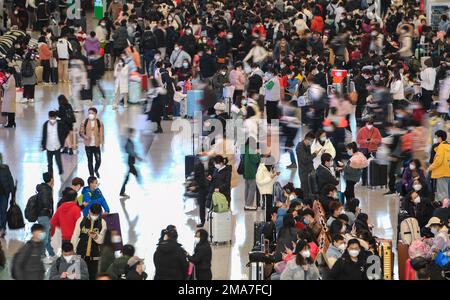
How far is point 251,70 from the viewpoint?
2991 centimetres

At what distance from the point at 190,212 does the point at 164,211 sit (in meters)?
0.42

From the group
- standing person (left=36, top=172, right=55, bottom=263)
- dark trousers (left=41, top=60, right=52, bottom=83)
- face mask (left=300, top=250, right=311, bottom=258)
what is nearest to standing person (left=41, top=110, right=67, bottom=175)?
standing person (left=36, top=172, right=55, bottom=263)

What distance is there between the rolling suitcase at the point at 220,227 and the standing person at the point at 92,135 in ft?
12.4

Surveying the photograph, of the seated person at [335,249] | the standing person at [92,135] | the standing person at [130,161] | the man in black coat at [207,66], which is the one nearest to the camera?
the seated person at [335,249]

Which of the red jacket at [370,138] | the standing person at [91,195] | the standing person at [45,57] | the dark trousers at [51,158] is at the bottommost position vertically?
the standing person at [91,195]

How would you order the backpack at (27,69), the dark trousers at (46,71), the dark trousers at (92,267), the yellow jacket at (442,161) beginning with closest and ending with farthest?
the dark trousers at (92,267) → the yellow jacket at (442,161) → the backpack at (27,69) → the dark trousers at (46,71)

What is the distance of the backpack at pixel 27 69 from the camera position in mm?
29422

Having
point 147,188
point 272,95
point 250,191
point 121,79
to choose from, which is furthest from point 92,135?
point 121,79

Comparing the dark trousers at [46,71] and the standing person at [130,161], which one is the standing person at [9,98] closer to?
the dark trousers at [46,71]

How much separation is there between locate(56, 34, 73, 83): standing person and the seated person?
55.2ft

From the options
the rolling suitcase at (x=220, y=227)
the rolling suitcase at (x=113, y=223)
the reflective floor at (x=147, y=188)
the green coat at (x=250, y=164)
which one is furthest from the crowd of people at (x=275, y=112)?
the rolling suitcase at (x=220, y=227)

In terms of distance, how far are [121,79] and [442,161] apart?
32.5 feet

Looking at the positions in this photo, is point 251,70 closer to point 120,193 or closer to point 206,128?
point 206,128
